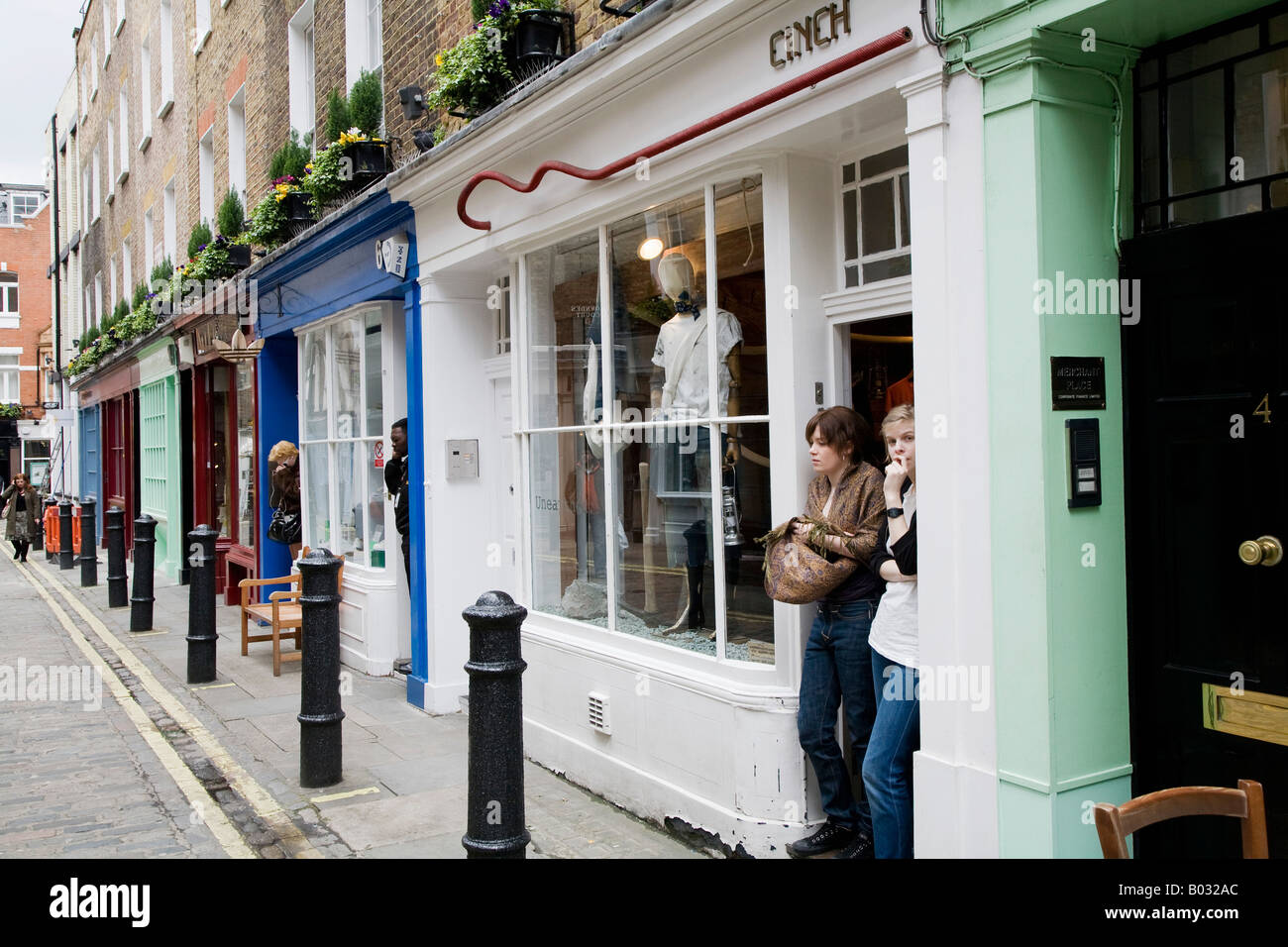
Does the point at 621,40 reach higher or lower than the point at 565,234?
higher

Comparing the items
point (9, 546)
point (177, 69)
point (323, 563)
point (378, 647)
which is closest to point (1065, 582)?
point (323, 563)

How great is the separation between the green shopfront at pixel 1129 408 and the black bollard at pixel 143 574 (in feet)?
31.0

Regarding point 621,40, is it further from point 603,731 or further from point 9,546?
point 9,546

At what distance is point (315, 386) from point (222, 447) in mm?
4607

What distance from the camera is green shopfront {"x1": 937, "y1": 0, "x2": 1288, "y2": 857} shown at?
10.5 ft

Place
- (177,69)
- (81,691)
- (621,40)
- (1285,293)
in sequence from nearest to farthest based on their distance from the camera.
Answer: (1285,293) < (621,40) < (81,691) < (177,69)

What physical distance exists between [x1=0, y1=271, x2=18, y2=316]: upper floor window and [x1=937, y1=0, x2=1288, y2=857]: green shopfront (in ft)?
159

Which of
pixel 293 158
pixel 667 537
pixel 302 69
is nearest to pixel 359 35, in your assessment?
pixel 293 158

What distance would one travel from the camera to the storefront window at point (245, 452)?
12453mm

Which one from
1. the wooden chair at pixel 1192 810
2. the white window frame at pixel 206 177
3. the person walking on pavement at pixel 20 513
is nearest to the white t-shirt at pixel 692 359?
the wooden chair at pixel 1192 810

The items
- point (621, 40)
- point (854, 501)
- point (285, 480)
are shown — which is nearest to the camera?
point (854, 501)

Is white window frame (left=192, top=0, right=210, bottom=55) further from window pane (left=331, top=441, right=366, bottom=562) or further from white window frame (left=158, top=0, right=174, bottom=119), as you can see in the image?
window pane (left=331, top=441, right=366, bottom=562)

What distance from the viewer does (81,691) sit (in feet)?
27.5
